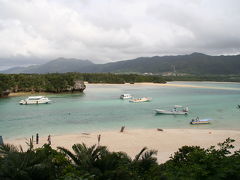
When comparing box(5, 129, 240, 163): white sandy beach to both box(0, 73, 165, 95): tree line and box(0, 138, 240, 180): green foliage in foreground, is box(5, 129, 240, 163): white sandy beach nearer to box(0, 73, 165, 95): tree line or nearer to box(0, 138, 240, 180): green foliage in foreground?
box(0, 138, 240, 180): green foliage in foreground

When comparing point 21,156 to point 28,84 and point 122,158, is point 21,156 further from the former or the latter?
point 28,84

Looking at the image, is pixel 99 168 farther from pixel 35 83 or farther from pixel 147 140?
pixel 35 83

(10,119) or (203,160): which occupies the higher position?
(203,160)

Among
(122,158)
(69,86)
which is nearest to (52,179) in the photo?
(122,158)

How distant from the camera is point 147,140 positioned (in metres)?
25.1

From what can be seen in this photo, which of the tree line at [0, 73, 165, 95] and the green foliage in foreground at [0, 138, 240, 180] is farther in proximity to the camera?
the tree line at [0, 73, 165, 95]

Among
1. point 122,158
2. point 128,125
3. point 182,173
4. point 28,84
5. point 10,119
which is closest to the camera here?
point 182,173

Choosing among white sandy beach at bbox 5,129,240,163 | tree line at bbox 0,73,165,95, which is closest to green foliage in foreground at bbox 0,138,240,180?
white sandy beach at bbox 5,129,240,163

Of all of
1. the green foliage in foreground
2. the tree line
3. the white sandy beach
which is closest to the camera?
the green foliage in foreground

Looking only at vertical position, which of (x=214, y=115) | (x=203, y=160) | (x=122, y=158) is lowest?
(x=214, y=115)

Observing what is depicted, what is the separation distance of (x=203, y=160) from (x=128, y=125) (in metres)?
28.2

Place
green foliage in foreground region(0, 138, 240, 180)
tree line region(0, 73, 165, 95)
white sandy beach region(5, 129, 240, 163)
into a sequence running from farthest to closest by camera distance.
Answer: tree line region(0, 73, 165, 95)
white sandy beach region(5, 129, 240, 163)
green foliage in foreground region(0, 138, 240, 180)

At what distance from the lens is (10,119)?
3841 centimetres

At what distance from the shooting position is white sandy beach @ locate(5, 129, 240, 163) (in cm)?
2236
